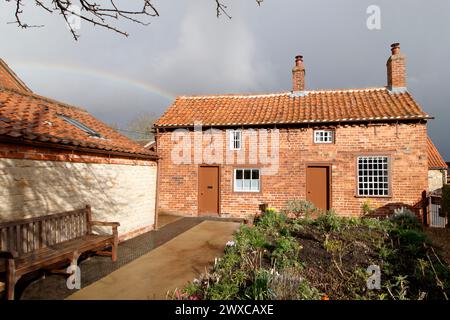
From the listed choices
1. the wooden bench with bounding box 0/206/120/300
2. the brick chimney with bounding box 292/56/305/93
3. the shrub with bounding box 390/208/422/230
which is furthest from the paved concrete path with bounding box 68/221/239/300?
the brick chimney with bounding box 292/56/305/93

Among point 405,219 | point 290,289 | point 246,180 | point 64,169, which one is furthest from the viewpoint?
point 246,180

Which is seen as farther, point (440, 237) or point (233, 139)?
point (233, 139)

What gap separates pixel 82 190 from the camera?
20.9 ft

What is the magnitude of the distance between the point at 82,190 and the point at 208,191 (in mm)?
6943

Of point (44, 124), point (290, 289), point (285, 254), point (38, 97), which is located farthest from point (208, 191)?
point (290, 289)

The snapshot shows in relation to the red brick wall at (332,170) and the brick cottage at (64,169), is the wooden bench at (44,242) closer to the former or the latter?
the brick cottage at (64,169)

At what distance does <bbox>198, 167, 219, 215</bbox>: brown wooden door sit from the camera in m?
12.6

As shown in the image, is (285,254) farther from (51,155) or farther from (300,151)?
(300,151)

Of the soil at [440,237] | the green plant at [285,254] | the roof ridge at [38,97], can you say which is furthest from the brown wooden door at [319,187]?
the roof ridge at [38,97]

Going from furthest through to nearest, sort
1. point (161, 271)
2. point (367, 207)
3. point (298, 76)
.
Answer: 1. point (298, 76)
2. point (367, 207)
3. point (161, 271)

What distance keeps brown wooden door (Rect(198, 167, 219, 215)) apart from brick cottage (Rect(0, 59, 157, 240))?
3394mm

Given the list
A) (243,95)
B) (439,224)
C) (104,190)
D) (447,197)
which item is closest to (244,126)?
(243,95)

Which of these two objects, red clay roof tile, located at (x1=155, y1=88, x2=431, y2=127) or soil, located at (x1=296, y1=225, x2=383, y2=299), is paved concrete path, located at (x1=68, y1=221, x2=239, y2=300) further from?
red clay roof tile, located at (x1=155, y1=88, x2=431, y2=127)

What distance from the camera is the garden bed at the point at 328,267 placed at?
12.9 feet
